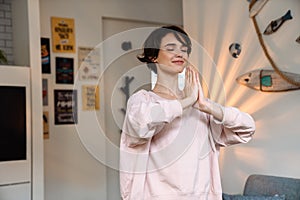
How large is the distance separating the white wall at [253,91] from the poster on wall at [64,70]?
3.87 feet

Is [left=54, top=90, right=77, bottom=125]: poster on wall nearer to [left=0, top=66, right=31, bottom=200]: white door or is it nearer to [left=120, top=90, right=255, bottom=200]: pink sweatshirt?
[left=0, top=66, right=31, bottom=200]: white door

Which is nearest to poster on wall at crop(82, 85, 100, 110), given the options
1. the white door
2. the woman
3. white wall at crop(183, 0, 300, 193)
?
the white door

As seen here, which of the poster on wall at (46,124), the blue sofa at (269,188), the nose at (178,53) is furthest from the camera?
the poster on wall at (46,124)

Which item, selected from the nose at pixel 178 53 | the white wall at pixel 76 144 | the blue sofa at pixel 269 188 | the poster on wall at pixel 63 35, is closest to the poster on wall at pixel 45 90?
the white wall at pixel 76 144

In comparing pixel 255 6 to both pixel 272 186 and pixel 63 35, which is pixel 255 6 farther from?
pixel 63 35

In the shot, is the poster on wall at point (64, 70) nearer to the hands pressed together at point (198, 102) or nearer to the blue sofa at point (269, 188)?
the blue sofa at point (269, 188)

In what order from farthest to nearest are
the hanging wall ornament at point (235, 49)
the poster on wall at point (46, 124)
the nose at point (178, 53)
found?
the poster on wall at point (46, 124), the hanging wall ornament at point (235, 49), the nose at point (178, 53)

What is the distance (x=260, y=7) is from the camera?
233 cm

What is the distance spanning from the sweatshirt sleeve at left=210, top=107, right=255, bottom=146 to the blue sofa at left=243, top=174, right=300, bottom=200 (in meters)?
1.11

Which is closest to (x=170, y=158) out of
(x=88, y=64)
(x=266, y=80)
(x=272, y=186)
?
(x=272, y=186)

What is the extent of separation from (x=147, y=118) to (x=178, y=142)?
14cm

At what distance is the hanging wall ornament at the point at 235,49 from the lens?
2.51m

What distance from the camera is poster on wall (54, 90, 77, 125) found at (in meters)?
3.25

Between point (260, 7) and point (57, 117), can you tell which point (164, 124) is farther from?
point (57, 117)
